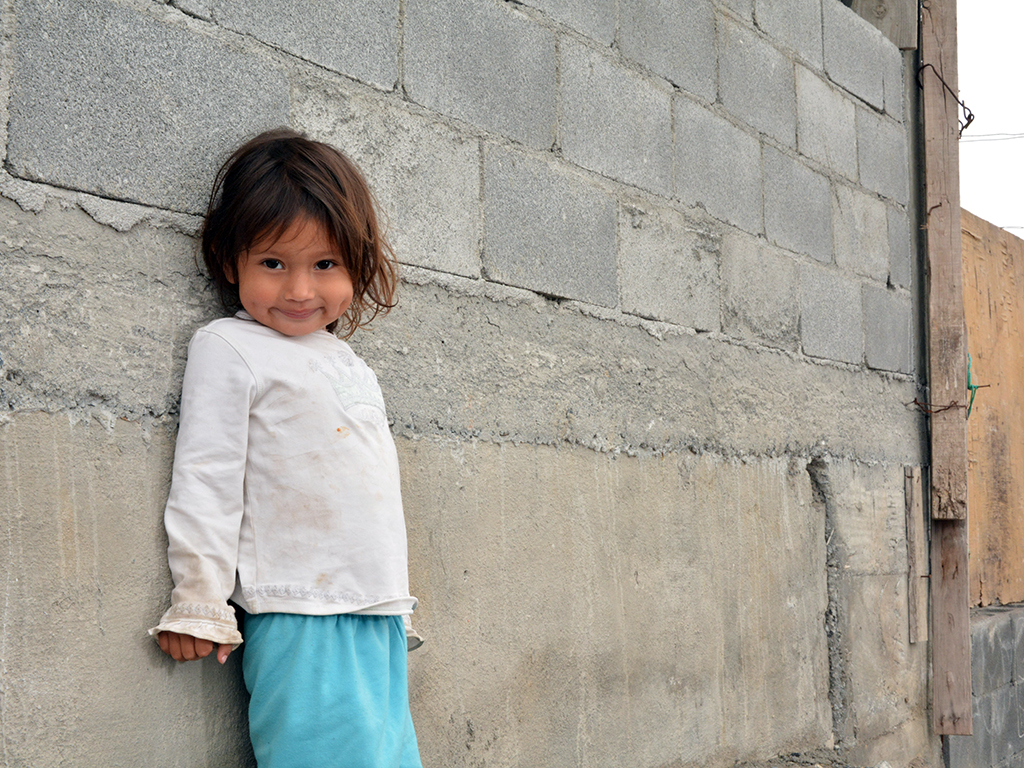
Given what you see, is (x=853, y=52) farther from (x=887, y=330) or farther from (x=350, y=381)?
(x=350, y=381)

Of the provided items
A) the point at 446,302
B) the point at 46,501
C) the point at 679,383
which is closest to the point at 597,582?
the point at 679,383

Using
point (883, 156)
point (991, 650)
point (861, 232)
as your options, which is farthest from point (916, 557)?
point (883, 156)

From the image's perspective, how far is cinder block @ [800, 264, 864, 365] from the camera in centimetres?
346

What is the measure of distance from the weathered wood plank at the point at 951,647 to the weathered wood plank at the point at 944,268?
0.20 m

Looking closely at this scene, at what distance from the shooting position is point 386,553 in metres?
1.77

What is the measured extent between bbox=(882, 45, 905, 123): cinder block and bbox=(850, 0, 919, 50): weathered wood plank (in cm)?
5

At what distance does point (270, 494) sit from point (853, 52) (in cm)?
305

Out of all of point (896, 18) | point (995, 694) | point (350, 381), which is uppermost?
point (896, 18)

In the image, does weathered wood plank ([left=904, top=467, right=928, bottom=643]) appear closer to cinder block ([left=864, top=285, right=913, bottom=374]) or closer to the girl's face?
cinder block ([left=864, top=285, right=913, bottom=374])

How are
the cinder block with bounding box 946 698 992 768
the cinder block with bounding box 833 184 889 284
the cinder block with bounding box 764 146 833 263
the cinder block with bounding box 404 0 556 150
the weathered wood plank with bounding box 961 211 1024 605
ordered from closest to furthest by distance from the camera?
the cinder block with bounding box 404 0 556 150 < the cinder block with bounding box 764 146 833 263 < the cinder block with bounding box 833 184 889 284 < the cinder block with bounding box 946 698 992 768 < the weathered wood plank with bounding box 961 211 1024 605

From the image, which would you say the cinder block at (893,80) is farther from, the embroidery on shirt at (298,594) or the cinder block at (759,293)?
the embroidery on shirt at (298,594)

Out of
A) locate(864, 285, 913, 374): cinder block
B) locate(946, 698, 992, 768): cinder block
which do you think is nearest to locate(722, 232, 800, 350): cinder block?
locate(864, 285, 913, 374): cinder block

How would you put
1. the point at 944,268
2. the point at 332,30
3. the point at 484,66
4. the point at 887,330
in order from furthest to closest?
the point at 944,268 → the point at 887,330 → the point at 484,66 → the point at 332,30

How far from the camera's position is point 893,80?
4.12 metres
